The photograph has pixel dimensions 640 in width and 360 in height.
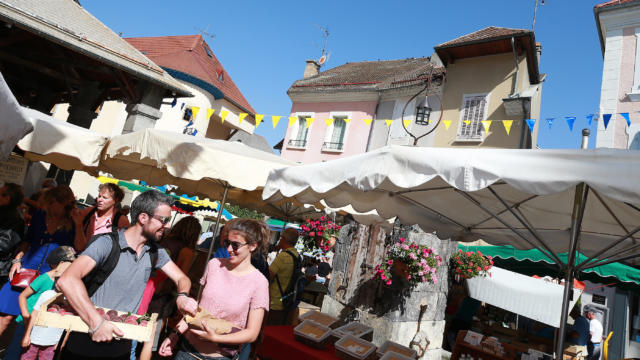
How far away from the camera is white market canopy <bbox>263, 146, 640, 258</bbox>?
6.59ft

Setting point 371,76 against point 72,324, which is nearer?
point 72,324

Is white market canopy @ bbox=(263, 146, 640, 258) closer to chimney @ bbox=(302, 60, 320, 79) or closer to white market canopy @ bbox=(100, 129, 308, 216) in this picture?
white market canopy @ bbox=(100, 129, 308, 216)

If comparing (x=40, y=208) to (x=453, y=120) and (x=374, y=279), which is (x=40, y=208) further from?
(x=453, y=120)

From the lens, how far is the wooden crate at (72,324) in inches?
74.2

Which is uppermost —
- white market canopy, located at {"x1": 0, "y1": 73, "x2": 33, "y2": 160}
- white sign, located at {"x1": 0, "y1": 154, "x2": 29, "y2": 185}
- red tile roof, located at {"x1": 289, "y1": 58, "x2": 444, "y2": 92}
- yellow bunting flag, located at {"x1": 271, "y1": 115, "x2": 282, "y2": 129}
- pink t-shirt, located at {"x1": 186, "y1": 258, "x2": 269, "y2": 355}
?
red tile roof, located at {"x1": 289, "y1": 58, "x2": 444, "y2": 92}

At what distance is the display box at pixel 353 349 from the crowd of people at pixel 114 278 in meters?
0.81

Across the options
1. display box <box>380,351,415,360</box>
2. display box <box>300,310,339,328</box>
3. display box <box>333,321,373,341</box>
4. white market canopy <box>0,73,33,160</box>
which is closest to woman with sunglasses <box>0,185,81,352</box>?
white market canopy <box>0,73,33,160</box>

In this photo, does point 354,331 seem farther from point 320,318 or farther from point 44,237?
point 44,237

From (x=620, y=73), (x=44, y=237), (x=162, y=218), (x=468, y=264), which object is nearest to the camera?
(x=162, y=218)

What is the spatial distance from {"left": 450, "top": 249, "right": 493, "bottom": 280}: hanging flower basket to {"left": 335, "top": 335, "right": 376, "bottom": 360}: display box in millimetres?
5365

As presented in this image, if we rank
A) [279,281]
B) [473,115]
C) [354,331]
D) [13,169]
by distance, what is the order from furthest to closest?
1. [473,115]
2. [13,169]
3. [279,281]
4. [354,331]

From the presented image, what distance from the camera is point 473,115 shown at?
1483cm

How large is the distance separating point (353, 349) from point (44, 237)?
3009mm

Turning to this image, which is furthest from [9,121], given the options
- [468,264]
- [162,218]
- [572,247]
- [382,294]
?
[468,264]
